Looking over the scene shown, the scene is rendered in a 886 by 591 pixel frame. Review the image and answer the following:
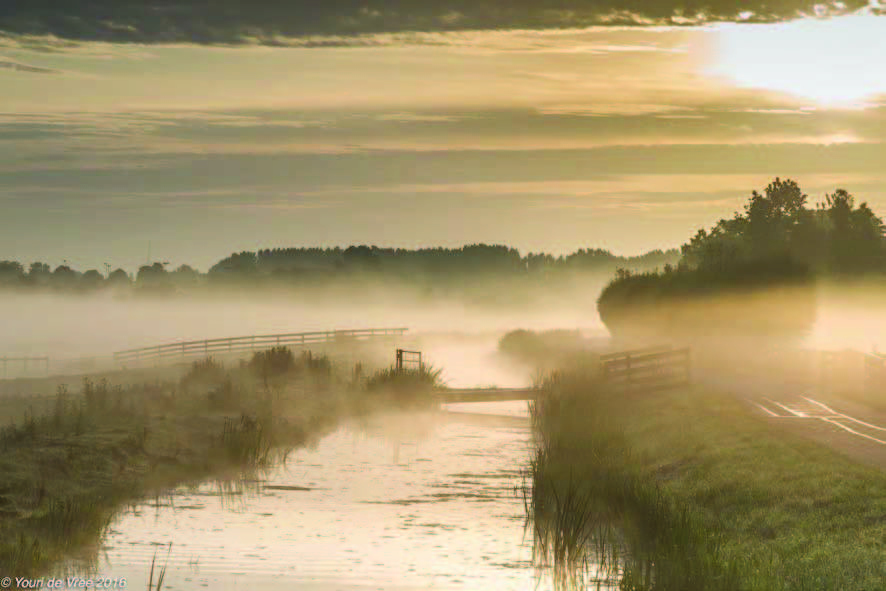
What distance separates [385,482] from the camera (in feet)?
113

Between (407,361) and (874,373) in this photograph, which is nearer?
(874,373)

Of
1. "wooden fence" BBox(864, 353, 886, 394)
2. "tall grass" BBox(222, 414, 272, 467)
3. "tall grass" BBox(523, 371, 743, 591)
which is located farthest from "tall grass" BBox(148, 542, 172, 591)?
"wooden fence" BBox(864, 353, 886, 394)

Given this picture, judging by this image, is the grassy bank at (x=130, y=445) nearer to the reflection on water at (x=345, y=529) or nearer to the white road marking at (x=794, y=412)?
the reflection on water at (x=345, y=529)

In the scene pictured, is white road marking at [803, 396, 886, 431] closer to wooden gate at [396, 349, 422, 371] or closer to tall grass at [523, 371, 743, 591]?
tall grass at [523, 371, 743, 591]

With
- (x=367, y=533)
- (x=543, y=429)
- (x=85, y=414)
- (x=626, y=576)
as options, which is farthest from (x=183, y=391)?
(x=626, y=576)

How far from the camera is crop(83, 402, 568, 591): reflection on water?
21.3 metres

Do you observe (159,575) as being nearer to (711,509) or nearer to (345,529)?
(345,529)

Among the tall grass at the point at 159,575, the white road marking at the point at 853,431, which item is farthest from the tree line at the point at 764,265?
the tall grass at the point at 159,575

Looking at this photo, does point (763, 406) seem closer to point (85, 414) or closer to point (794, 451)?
point (794, 451)

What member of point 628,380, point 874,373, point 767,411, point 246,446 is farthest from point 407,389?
point 874,373

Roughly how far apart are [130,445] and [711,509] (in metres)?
18.0

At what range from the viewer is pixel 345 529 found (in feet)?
85.3

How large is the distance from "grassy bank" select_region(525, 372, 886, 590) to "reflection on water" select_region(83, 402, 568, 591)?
107cm

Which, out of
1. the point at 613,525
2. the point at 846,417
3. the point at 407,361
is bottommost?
the point at 613,525
